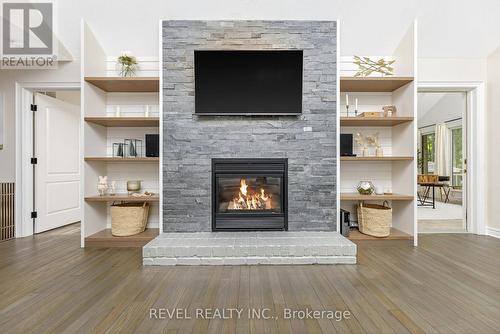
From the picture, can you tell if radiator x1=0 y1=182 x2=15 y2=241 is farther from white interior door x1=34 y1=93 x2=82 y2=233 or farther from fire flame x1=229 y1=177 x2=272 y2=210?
fire flame x1=229 y1=177 x2=272 y2=210

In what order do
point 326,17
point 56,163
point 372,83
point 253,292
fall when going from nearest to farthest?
point 253,292 → point 326,17 → point 372,83 → point 56,163

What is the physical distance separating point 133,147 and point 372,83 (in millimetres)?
3032

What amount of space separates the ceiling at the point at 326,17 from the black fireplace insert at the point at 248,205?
1.71 meters

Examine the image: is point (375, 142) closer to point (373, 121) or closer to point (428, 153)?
point (373, 121)

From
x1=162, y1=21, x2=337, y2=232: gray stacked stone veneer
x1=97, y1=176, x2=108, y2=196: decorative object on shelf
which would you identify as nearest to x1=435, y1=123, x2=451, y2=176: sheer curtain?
x1=162, y1=21, x2=337, y2=232: gray stacked stone veneer

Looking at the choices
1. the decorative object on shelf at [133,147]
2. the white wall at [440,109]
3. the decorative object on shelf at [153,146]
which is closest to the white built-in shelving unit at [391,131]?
the decorative object on shelf at [153,146]

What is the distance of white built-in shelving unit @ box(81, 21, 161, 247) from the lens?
3.30 metres

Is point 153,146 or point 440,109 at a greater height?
point 440,109

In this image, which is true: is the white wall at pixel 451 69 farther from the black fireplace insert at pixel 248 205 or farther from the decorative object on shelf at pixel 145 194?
the decorative object on shelf at pixel 145 194

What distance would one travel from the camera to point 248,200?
3385 mm

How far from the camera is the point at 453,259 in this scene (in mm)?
2844

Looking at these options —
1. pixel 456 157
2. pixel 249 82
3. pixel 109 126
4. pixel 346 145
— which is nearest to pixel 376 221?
pixel 346 145

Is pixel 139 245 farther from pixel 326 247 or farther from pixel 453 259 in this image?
pixel 453 259

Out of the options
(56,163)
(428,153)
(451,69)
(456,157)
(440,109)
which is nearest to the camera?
(451,69)
